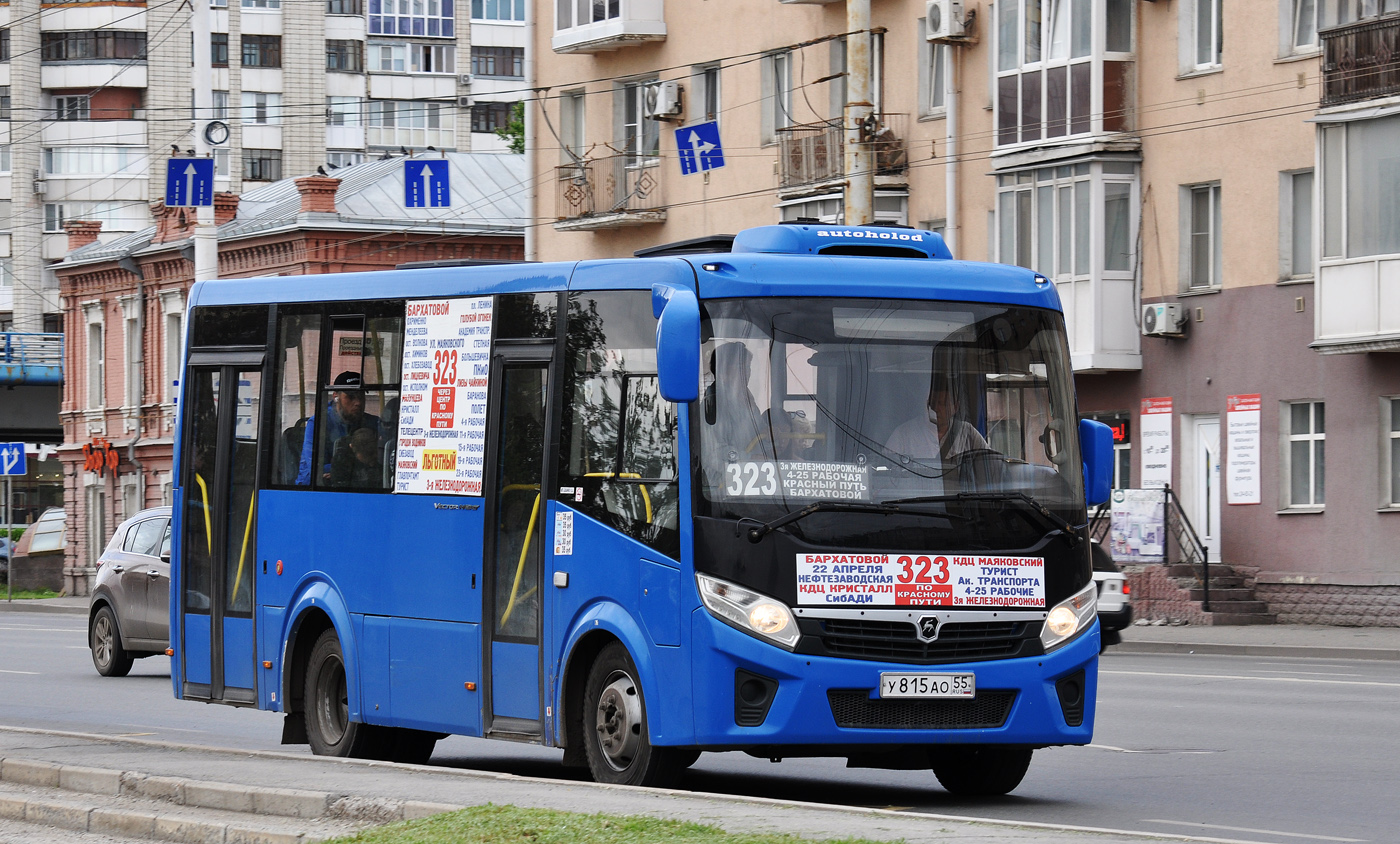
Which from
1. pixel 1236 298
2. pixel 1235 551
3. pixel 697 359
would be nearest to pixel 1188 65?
pixel 1236 298

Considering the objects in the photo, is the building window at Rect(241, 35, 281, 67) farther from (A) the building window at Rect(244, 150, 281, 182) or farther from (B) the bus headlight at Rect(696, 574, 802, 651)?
(B) the bus headlight at Rect(696, 574, 802, 651)

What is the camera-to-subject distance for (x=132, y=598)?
24.8 meters

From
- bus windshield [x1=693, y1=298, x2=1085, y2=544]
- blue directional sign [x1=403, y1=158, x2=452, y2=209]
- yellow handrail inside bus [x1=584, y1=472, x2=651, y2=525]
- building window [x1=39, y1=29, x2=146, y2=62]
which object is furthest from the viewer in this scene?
building window [x1=39, y1=29, x2=146, y2=62]

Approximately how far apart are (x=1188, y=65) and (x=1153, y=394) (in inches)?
190

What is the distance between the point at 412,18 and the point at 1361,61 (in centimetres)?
7737

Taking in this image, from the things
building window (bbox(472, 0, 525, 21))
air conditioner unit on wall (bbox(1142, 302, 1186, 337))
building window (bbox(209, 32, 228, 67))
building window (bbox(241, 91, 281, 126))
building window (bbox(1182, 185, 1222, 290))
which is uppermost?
building window (bbox(472, 0, 525, 21))

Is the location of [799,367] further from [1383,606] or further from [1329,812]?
[1383,606]

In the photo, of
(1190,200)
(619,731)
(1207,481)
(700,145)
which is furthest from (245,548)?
(700,145)

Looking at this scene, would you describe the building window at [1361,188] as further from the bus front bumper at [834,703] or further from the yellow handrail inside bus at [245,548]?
the bus front bumper at [834,703]

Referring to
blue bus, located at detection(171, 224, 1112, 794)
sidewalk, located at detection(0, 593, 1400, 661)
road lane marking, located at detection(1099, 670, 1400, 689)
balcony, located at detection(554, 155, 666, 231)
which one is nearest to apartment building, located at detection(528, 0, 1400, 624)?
sidewalk, located at detection(0, 593, 1400, 661)

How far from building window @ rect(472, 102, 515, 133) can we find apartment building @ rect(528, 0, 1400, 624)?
64.6m

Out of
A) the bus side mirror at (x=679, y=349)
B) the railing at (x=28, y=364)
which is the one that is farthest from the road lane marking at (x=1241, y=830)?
the railing at (x=28, y=364)

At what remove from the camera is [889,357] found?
11398mm

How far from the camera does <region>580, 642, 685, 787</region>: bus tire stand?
11.2 metres
